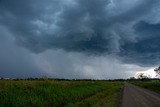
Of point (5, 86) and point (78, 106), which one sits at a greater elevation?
point (5, 86)

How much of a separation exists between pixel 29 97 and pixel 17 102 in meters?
2.20

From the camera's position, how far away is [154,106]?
29.3 meters

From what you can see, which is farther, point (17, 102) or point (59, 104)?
point (59, 104)

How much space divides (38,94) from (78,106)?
4.18 metres

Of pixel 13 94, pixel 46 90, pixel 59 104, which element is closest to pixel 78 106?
pixel 59 104

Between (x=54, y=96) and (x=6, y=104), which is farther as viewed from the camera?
(x=54, y=96)

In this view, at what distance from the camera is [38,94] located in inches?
1117

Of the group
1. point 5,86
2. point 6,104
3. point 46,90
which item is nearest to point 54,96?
point 46,90

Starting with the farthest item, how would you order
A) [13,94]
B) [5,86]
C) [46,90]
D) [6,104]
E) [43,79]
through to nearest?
[43,79] → [46,90] → [5,86] → [13,94] → [6,104]

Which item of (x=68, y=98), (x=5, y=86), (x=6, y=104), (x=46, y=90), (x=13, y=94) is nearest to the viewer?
(x=6, y=104)

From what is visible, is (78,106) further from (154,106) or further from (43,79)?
(43,79)

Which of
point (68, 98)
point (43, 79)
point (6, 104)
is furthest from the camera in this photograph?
point (43, 79)

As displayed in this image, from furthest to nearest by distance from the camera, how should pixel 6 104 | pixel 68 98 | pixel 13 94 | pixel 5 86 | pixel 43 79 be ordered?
pixel 43 79, pixel 68 98, pixel 5 86, pixel 13 94, pixel 6 104

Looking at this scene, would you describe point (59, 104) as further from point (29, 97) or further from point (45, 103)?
point (29, 97)
